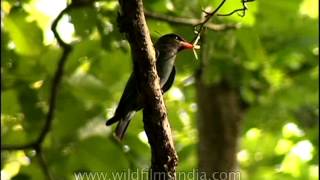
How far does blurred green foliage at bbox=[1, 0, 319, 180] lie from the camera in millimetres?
3385

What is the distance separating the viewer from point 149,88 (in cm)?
142

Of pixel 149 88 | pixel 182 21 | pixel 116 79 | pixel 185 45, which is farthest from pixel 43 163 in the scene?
pixel 149 88

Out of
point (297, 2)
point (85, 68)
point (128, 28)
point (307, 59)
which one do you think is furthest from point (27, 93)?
point (128, 28)

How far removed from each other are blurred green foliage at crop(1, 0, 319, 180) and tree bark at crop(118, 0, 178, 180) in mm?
1202

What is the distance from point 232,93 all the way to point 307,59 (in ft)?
1.59

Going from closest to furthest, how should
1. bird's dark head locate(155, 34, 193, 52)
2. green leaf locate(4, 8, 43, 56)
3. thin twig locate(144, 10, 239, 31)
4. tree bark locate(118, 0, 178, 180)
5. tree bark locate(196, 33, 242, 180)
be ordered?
tree bark locate(118, 0, 178, 180), bird's dark head locate(155, 34, 193, 52), thin twig locate(144, 10, 239, 31), green leaf locate(4, 8, 43, 56), tree bark locate(196, 33, 242, 180)

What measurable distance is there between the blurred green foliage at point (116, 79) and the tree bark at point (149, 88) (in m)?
1.20

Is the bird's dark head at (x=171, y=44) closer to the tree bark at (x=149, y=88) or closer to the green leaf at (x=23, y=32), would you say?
the tree bark at (x=149, y=88)

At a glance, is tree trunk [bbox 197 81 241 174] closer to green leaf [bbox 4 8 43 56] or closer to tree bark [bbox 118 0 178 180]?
green leaf [bbox 4 8 43 56]

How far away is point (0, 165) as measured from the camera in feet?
12.4

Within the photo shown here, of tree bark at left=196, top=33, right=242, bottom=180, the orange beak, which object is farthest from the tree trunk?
the orange beak

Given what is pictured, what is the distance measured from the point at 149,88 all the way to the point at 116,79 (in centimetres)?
234

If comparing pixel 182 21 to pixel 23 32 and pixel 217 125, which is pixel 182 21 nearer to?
pixel 23 32

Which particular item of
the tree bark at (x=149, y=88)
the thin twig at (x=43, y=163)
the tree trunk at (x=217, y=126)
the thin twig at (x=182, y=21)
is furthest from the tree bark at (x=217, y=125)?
the tree bark at (x=149, y=88)
